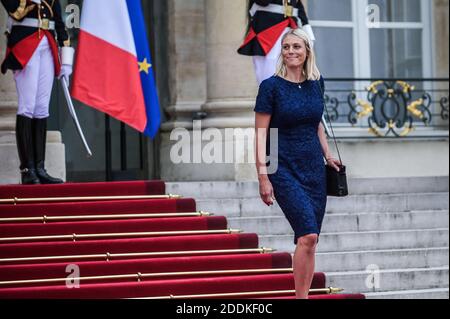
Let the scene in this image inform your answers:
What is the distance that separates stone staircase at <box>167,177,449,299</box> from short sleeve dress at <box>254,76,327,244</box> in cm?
228

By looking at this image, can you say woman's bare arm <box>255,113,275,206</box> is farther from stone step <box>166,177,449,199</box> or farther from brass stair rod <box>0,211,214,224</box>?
stone step <box>166,177,449,199</box>

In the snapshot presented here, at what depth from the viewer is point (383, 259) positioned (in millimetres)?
11914

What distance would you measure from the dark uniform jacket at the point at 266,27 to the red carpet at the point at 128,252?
1.67m

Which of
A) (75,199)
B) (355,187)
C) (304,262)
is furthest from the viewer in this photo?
(355,187)

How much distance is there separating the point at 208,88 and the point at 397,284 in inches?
136

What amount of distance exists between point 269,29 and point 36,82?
2.29 meters

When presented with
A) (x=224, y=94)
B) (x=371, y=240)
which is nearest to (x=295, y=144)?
(x=371, y=240)

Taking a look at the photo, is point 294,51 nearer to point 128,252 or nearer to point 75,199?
point 128,252

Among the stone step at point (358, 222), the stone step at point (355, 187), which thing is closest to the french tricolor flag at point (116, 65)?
the stone step at point (355, 187)

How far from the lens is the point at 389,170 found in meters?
15.1

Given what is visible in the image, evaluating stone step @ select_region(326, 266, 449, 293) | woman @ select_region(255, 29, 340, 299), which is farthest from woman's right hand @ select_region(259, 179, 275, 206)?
stone step @ select_region(326, 266, 449, 293)
